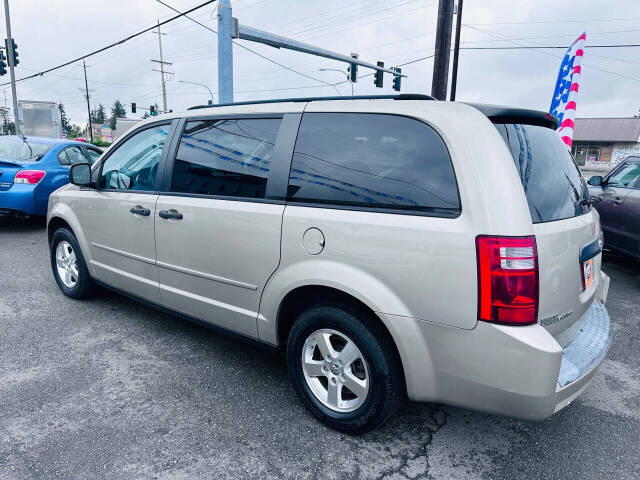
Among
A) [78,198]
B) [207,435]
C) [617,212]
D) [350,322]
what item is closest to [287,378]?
[207,435]

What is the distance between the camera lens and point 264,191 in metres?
2.66

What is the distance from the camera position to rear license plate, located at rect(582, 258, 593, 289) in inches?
93.4

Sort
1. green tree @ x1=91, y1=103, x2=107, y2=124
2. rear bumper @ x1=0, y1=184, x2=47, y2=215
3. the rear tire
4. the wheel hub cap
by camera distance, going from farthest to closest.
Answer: green tree @ x1=91, y1=103, x2=107, y2=124 < rear bumper @ x1=0, y1=184, x2=47, y2=215 < the wheel hub cap < the rear tire

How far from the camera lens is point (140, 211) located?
132 inches

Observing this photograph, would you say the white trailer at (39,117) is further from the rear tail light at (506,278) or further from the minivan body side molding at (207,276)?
the rear tail light at (506,278)

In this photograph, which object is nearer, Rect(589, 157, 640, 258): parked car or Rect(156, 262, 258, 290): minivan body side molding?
Rect(156, 262, 258, 290): minivan body side molding

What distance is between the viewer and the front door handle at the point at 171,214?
3.06 m

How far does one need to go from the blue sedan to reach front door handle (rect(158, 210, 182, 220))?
17.0 ft

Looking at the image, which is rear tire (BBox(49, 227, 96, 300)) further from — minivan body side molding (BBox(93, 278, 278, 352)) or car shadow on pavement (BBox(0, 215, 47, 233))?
car shadow on pavement (BBox(0, 215, 47, 233))

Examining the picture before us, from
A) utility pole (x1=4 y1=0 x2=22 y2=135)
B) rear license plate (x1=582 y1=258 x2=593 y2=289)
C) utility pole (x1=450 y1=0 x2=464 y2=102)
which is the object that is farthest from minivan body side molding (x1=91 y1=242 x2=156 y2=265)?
utility pole (x1=4 y1=0 x2=22 y2=135)

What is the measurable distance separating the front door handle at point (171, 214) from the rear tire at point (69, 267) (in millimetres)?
1472

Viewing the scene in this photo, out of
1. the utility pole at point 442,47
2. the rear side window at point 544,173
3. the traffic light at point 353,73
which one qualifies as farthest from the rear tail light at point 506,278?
the traffic light at point 353,73

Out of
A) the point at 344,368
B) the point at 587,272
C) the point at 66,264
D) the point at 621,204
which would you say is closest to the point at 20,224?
the point at 66,264

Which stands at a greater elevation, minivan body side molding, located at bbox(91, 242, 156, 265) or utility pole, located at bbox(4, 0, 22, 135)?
utility pole, located at bbox(4, 0, 22, 135)
